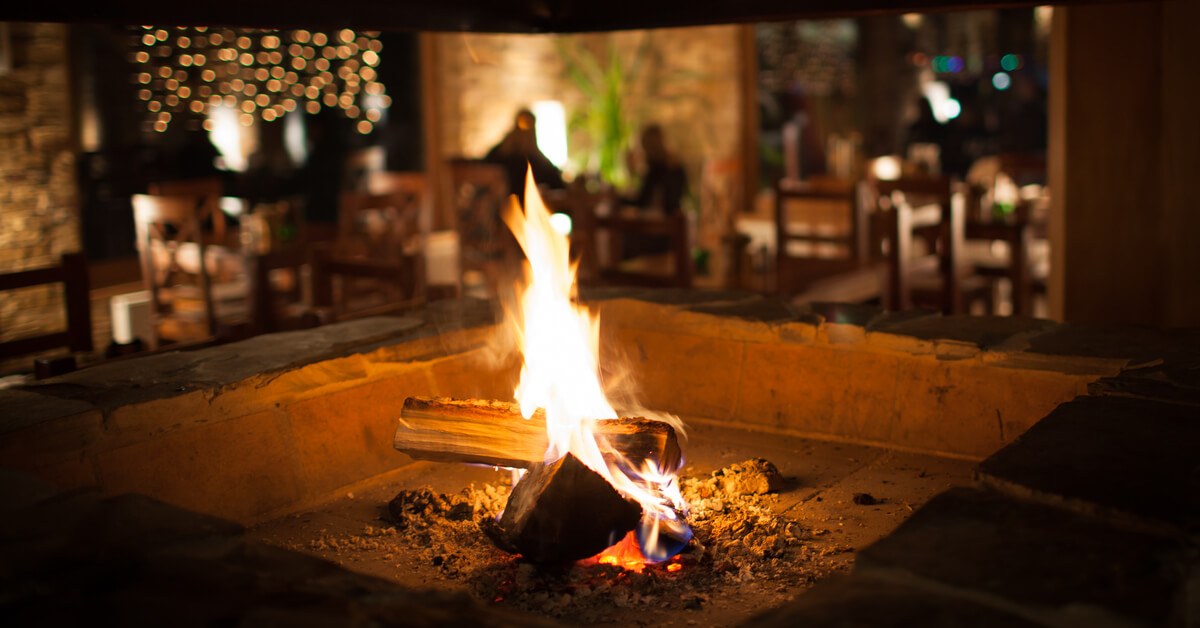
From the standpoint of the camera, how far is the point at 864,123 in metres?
9.88

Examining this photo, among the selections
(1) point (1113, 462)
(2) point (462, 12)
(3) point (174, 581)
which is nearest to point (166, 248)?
(2) point (462, 12)

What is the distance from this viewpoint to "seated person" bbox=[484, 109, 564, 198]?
17.6ft

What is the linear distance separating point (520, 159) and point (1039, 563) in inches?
193

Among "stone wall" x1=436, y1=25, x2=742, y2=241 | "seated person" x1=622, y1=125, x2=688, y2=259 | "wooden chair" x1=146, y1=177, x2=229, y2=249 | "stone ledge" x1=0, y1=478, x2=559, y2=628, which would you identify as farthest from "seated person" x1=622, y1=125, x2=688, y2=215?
"stone ledge" x1=0, y1=478, x2=559, y2=628

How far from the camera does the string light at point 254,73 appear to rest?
6852mm

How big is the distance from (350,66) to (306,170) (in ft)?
3.27

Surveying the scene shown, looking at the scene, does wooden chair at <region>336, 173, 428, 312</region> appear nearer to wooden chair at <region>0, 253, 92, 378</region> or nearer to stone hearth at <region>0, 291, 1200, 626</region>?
wooden chair at <region>0, 253, 92, 378</region>

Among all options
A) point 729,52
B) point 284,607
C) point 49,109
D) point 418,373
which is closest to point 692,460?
point 418,373

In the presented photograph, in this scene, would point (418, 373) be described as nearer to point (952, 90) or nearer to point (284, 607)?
point (284, 607)

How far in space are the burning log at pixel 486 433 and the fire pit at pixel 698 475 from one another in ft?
0.44

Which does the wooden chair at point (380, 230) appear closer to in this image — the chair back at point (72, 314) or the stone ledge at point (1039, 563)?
the chair back at point (72, 314)

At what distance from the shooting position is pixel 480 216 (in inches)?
262

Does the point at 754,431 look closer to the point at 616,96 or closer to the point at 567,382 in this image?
the point at 567,382

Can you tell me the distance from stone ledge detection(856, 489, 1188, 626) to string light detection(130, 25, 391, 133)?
18.5ft
